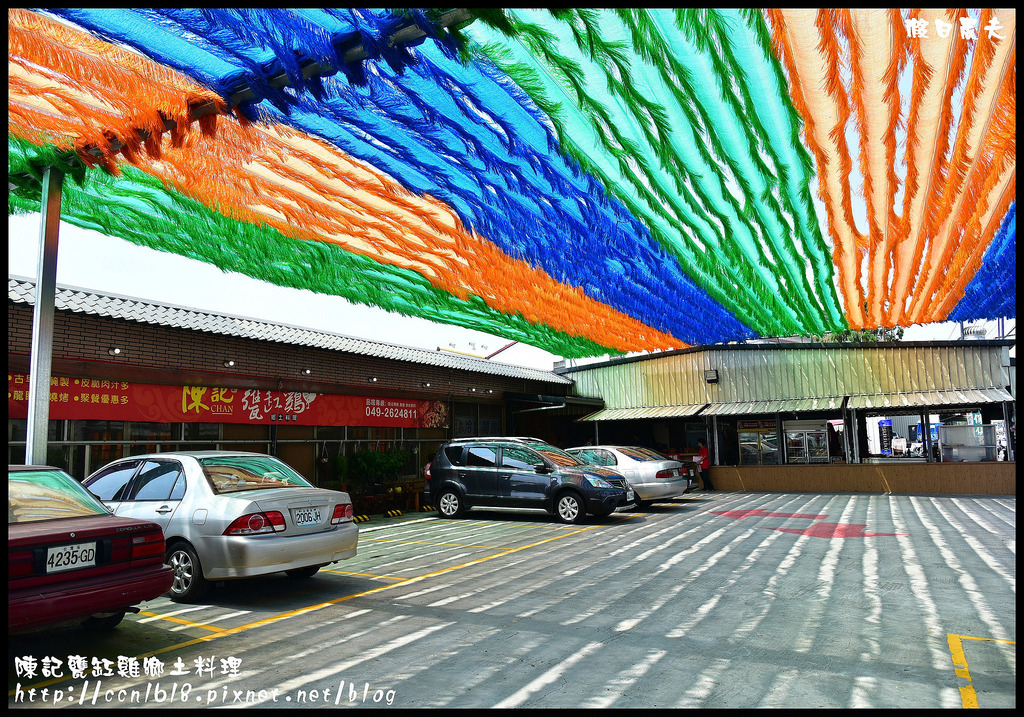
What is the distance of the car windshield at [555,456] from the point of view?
1363 cm

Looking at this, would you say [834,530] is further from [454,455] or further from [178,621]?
[178,621]

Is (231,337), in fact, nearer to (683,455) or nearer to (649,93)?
(649,93)

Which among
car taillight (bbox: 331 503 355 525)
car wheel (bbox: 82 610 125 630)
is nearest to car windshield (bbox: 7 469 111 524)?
car wheel (bbox: 82 610 125 630)

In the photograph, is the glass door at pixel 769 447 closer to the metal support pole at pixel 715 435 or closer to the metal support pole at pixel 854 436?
the metal support pole at pixel 715 435

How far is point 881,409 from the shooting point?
62.2 ft

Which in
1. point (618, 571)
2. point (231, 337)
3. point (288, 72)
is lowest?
point (618, 571)

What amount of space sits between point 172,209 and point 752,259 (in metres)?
7.62

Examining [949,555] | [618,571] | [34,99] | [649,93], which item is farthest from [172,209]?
[949,555]

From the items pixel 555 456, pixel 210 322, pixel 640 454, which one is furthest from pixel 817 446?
pixel 210 322

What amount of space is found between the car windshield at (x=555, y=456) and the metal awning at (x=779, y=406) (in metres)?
8.55

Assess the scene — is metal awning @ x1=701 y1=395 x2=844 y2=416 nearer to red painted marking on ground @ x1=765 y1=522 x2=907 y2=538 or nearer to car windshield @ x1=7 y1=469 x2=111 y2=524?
red painted marking on ground @ x1=765 y1=522 x2=907 y2=538

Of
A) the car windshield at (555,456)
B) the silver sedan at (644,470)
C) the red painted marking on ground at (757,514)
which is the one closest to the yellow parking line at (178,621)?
the car windshield at (555,456)

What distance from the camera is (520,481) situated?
13.2m

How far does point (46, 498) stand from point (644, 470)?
481 inches
